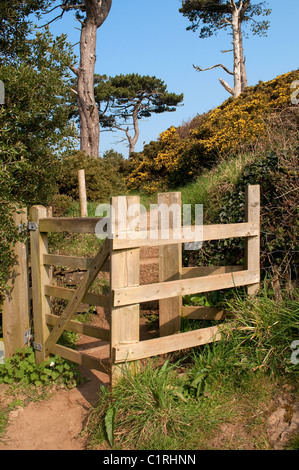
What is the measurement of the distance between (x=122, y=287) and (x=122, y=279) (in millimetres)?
69

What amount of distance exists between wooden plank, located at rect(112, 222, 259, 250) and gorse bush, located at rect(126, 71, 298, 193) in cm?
418

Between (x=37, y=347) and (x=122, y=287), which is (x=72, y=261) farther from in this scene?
(x=37, y=347)

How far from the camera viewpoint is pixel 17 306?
4699 millimetres

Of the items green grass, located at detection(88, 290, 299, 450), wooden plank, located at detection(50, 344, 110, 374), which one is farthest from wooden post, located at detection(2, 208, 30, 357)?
green grass, located at detection(88, 290, 299, 450)

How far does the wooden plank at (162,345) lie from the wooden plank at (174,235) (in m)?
0.86

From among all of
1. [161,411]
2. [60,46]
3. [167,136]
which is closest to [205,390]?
[161,411]

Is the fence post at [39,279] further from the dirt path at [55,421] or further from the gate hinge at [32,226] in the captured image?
the dirt path at [55,421]

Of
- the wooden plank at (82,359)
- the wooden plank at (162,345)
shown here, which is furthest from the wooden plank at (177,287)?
the wooden plank at (82,359)

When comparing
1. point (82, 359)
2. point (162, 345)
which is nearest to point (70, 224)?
point (82, 359)

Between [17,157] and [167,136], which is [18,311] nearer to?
[17,157]

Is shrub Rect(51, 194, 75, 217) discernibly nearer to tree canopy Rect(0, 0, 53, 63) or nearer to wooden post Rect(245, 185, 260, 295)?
tree canopy Rect(0, 0, 53, 63)

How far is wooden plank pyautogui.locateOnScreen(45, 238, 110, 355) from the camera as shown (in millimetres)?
3677

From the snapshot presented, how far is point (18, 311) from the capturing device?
4.70 m

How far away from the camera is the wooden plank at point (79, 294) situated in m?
3.68
